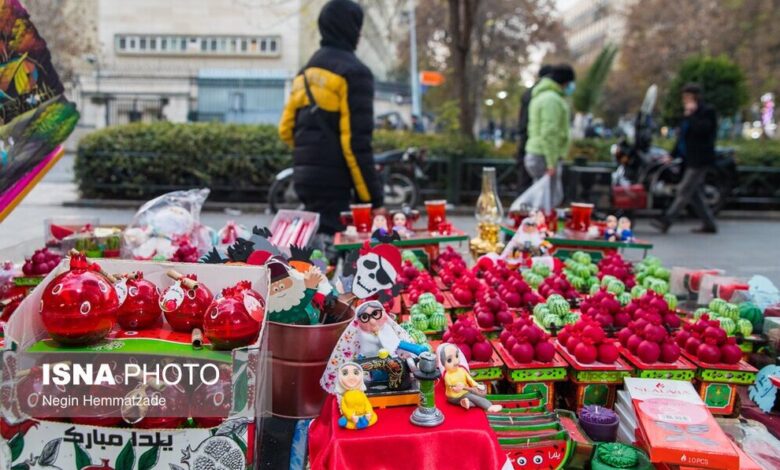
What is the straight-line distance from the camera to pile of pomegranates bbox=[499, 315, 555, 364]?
8.02ft

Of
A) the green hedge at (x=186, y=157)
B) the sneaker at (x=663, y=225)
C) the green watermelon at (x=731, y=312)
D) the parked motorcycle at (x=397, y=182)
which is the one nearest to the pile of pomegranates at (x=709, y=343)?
the green watermelon at (x=731, y=312)

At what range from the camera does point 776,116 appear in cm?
2908

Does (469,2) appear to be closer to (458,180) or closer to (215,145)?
(458,180)

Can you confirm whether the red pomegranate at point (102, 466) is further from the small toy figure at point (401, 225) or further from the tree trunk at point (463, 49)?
the tree trunk at point (463, 49)

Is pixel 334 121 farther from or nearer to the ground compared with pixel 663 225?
farther from the ground

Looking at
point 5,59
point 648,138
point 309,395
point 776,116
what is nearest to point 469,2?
point 648,138

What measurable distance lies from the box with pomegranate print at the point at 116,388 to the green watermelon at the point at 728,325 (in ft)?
6.64

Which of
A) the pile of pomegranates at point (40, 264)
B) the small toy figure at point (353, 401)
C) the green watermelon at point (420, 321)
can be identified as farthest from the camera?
the pile of pomegranates at point (40, 264)

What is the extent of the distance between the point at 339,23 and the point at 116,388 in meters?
3.27

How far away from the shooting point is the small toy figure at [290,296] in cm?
231

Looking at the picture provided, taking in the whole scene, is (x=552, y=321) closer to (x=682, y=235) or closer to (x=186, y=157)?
(x=682, y=235)

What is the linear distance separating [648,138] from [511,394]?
29.3 feet

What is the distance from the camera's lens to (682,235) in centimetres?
909

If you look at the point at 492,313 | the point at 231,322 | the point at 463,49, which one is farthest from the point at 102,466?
the point at 463,49
